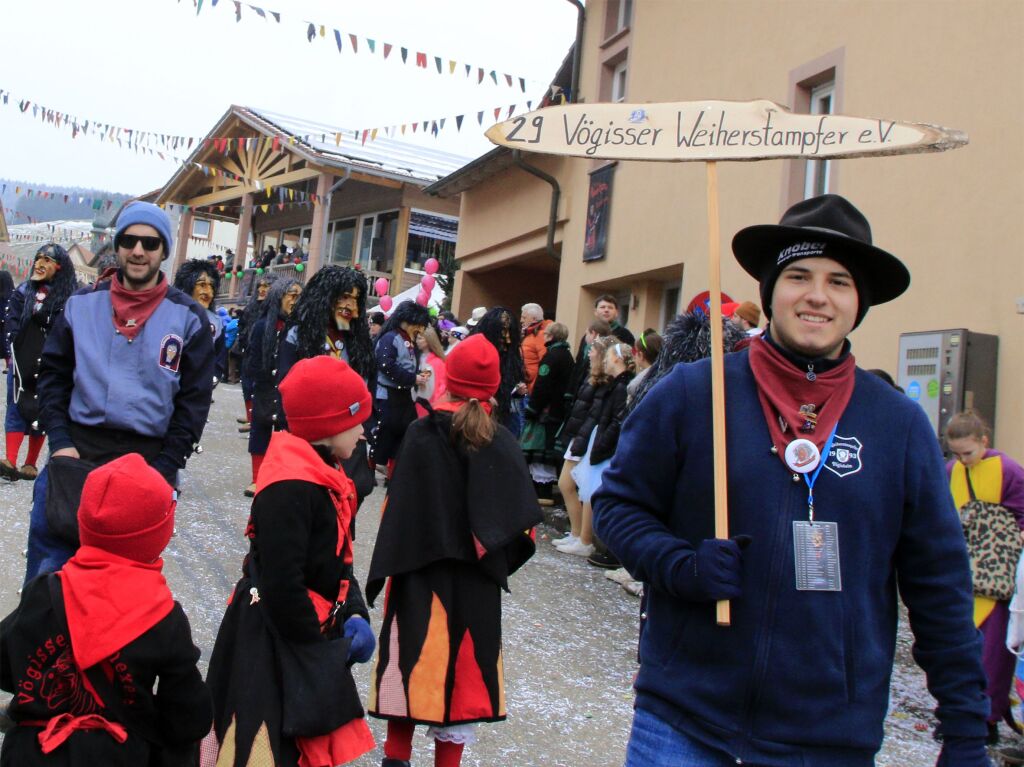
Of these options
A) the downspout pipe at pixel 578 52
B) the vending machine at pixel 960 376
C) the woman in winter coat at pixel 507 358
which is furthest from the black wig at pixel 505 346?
the downspout pipe at pixel 578 52

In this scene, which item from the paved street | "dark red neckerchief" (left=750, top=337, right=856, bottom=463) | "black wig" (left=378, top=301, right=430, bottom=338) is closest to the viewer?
"dark red neckerchief" (left=750, top=337, right=856, bottom=463)

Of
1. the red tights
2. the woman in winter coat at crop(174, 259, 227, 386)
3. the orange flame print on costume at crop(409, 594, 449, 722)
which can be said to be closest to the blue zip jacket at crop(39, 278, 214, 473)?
the orange flame print on costume at crop(409, 594, 449, 722)

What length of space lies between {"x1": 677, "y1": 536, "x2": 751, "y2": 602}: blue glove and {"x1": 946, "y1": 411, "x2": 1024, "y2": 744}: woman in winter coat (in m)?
3.47

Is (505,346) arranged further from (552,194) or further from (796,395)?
(796,395)

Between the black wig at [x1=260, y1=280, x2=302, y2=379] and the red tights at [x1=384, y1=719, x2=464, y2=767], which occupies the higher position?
the black wig at [x1=260, y1=280, x2=302, y2=379]

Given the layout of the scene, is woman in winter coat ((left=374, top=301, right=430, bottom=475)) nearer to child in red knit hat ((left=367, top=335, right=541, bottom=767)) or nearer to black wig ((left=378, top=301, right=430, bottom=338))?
black wig ((left=378, top=301, right=430, bottom=338))

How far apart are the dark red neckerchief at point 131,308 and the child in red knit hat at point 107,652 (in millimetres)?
1611

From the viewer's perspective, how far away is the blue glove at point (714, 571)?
6.57ft

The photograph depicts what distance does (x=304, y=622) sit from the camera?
2830mm

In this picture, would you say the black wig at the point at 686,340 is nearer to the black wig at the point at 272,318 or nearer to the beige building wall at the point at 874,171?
the beige building wall at the point at 874,171

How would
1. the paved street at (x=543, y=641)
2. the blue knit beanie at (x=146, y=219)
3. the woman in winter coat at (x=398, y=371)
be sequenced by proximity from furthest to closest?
the woman in winter coat at (x=398, y=371) → the paved street at (x=543, y=641) → the blue knit beanie at (x=146, y=219)

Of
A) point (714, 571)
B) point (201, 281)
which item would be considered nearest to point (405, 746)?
point (714, 571)

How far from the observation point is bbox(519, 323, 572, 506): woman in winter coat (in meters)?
9.93

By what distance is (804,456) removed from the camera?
2.08 metres
